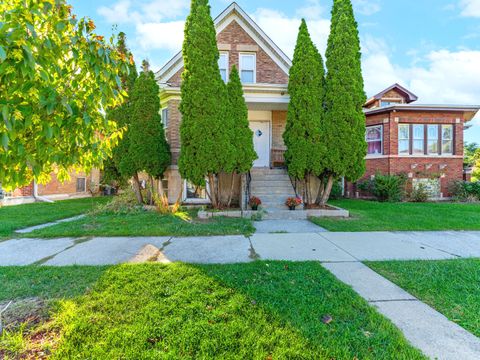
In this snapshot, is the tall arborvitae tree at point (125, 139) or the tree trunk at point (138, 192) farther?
the tree trunk at point (138, 192)

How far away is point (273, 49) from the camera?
1132cm

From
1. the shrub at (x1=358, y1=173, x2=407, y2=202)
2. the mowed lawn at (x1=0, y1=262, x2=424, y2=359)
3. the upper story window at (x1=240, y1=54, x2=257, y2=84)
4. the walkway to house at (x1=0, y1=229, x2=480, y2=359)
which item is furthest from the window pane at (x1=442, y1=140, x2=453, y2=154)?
the mowed lawn at (x1=0, y1=262, x2=424, y2=359)

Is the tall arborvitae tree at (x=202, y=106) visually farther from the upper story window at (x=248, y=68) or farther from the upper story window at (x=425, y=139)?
the upper story window at (x=425, y=139)

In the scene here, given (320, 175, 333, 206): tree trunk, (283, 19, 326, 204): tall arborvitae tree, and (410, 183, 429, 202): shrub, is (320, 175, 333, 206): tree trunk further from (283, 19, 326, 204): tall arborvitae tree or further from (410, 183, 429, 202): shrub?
(410, 183, 429, 202): shrub

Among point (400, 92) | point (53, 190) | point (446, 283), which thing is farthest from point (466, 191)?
point (53, 190)

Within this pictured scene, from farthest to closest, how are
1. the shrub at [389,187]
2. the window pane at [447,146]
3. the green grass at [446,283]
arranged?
the window pane at [447,146], the shrub at [389,187], the green grass at [446,283]

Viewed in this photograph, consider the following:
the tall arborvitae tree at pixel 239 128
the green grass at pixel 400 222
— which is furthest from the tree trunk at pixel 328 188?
the tall arborvitae tree at pixel 239 128

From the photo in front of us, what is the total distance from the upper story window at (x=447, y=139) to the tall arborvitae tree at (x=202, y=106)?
1300 centimetres

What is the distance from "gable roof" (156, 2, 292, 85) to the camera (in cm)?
1066

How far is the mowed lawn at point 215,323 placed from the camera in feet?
6.03

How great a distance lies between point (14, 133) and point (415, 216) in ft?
30.6

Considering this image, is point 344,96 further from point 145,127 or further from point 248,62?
point 145,127

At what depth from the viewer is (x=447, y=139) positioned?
42.9 ft

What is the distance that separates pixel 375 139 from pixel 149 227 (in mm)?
13265
